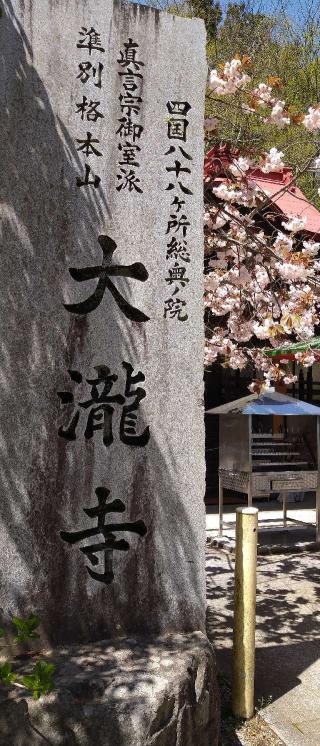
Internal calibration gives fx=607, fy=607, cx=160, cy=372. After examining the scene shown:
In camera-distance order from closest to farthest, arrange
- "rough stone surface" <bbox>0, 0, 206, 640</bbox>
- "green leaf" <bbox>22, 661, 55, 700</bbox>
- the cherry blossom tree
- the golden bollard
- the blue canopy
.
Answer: "green leaf" <bbox>22, 661, 55, 700</bbox> < "rough stone surface" <bbox>0, 0, 206, 640</bbox> < the golden bollard < the cherry blossom tree < the blue canopy

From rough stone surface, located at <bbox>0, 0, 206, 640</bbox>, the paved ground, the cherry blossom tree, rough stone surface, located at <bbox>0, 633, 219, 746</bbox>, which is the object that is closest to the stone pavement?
the paved ground

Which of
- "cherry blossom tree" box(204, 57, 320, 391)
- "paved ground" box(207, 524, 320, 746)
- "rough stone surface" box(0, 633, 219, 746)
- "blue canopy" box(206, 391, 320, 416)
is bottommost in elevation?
"paved ground" box(207, 524, 320, 746)

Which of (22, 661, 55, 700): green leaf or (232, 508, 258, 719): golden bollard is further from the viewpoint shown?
(232, 508, 258, 719): golden bollard

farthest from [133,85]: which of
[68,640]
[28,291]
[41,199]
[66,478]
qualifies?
[68,640]

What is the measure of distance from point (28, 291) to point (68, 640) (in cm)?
213

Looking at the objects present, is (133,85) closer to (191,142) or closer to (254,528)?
(191,142)

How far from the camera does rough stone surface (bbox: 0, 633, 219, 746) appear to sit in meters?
3.10

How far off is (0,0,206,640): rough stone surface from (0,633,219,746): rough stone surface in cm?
25

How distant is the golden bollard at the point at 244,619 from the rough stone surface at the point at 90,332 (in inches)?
15.3

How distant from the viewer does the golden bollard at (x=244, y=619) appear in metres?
4.18

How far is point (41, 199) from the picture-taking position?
375cm

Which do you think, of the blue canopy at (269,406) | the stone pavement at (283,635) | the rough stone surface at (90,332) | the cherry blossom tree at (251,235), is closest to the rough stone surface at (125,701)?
the rough stone surface at (90,332)

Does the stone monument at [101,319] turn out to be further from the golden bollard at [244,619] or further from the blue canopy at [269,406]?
the blue canopy at [269,406]

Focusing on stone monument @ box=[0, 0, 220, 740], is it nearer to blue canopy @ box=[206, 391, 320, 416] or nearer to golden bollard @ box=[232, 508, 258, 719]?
golden bollard @ box=[232, 508, 258, 719]
